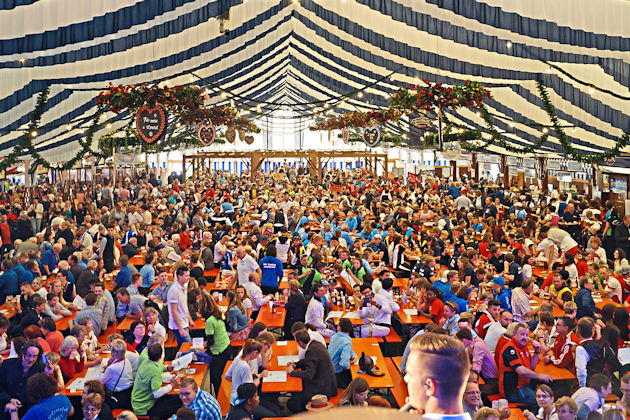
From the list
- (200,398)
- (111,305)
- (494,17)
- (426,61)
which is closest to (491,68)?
(426,61)

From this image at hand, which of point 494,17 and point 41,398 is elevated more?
point 494,17

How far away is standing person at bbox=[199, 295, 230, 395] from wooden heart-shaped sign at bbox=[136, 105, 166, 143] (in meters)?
5.44

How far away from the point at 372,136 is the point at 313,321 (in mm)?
14077

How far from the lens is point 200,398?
4887 mm

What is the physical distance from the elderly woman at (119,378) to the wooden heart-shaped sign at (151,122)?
6384mm

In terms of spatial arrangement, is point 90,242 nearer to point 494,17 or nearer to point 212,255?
point 212,255

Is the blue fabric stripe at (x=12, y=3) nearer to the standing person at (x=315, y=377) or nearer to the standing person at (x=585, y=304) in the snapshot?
the standing person at (x=315, y=377)

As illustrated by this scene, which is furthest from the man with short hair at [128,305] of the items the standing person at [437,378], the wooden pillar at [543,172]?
the wooden pillar at [543,172]

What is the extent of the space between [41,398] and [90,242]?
6.97 m

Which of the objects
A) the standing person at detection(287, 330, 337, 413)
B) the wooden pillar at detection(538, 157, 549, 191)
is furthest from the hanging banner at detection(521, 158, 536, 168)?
the standing person at detection(287, 330, 337, 413)

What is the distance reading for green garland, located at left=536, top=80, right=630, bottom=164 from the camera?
13062mm

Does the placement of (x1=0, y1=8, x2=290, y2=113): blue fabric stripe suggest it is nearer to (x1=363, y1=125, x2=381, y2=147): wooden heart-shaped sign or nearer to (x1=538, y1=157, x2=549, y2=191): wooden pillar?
(x1=363, y1=125, x2=381, y2=147): wooden heart-shaped sign

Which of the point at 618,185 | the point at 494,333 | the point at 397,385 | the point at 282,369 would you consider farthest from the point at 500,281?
the point at 618,185

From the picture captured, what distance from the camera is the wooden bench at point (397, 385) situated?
18.4 feet
